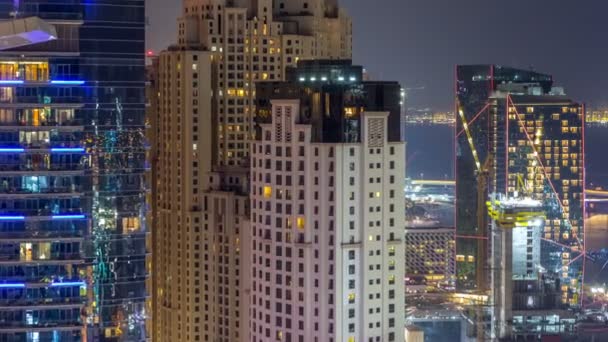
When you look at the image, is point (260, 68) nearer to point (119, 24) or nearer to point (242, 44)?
point (242, 44)

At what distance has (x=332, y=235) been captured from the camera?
77.2 ft

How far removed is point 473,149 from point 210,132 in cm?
1138

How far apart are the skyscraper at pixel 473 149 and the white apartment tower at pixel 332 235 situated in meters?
15.2

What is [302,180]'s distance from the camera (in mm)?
23844

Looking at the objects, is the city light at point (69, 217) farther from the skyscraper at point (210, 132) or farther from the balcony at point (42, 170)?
the skyscraper at point (210, 132)

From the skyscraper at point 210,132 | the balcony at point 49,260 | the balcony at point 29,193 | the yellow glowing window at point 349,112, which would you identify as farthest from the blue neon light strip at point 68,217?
the skyscraper at point 210,132

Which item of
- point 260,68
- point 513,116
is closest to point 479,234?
point 513,116

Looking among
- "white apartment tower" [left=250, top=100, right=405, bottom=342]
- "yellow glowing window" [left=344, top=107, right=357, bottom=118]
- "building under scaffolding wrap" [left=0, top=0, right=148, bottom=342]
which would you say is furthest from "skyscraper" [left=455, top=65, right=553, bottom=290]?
"building under scaffolding wrap" [left=0, top=0, right=148, bottom=342]

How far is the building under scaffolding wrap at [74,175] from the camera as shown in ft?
59.8

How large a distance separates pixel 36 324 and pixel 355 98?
798 cm

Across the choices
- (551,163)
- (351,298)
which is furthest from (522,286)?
(351,298)

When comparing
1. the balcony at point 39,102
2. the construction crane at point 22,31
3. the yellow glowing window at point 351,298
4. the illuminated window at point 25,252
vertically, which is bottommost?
the yellow glowing window at point 351,298

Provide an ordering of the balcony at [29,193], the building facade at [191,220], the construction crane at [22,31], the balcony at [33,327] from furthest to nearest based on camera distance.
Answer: the building facade at [191,220], the balcony at [29,193], the balcony at [33,327], the construction crane at [22,31]

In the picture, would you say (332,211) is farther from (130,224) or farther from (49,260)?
(49,260)
